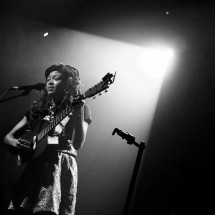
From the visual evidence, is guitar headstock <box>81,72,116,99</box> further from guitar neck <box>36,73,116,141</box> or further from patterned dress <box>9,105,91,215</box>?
patterned dress <box>9,105,91,215</box>

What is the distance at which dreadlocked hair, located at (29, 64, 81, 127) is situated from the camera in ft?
9.55

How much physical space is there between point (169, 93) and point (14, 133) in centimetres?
189

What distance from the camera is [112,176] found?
3.25 metres

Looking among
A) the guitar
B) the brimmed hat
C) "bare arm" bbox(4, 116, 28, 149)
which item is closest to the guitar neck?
the guitar

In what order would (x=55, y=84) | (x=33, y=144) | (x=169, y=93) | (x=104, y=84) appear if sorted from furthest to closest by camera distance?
(x=169, y=93)
(x=55, y=84)
(x=33, y=144)
(x=104, y=84)

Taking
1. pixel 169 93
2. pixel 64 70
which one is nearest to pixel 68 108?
pixel 64 70

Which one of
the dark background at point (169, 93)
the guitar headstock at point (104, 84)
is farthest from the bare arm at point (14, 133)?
the guitar headstock at point (104, 84)

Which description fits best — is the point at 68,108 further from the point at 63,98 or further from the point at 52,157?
the point at 52,157

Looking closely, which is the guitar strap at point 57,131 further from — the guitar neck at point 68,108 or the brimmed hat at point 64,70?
the brimmed hat at point 64,70

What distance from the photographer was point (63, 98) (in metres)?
2.95

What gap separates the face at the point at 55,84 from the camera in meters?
3.08

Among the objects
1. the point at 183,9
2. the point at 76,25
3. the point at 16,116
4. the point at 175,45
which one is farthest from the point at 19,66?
the point at 183,9

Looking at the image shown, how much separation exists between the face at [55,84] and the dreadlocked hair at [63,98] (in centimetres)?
4

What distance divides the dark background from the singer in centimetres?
38
